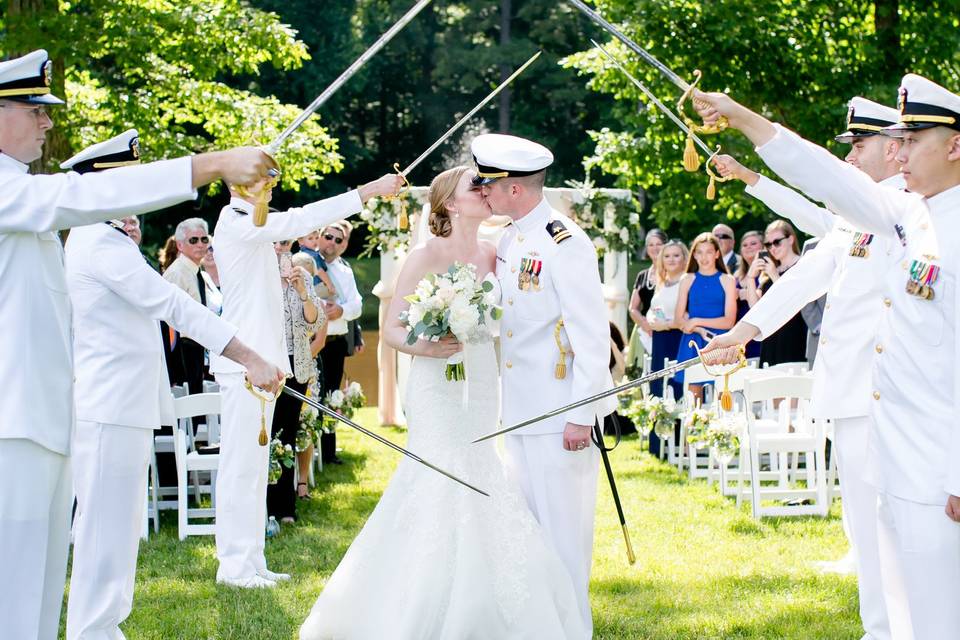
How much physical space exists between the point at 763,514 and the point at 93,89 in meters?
11.5

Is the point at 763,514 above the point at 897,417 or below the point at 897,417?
below

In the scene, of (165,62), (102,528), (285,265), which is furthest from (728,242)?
(102,528)

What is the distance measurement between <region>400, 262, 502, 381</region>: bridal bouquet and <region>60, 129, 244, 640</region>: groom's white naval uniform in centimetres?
121

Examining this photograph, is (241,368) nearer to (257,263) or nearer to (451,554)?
(257,263)

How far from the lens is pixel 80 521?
5293 millimetres

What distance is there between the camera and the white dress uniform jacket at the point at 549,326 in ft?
17.5

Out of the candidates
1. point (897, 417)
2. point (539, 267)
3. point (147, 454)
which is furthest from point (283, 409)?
point (897, 417)

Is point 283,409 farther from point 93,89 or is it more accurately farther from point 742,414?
point 93,89

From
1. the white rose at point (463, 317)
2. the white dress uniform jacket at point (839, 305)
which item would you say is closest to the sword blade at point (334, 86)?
the white rose at point (463, 317)

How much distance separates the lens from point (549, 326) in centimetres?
548

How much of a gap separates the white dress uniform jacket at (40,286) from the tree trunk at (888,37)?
1367cm

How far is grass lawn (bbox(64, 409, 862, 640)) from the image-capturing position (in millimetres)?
6027

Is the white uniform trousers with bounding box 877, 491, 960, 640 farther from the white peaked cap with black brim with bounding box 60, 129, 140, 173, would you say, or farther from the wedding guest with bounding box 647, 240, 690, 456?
the wedding guest with bounding box 647, 240, 690, 456

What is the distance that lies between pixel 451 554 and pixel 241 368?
1.97 m
